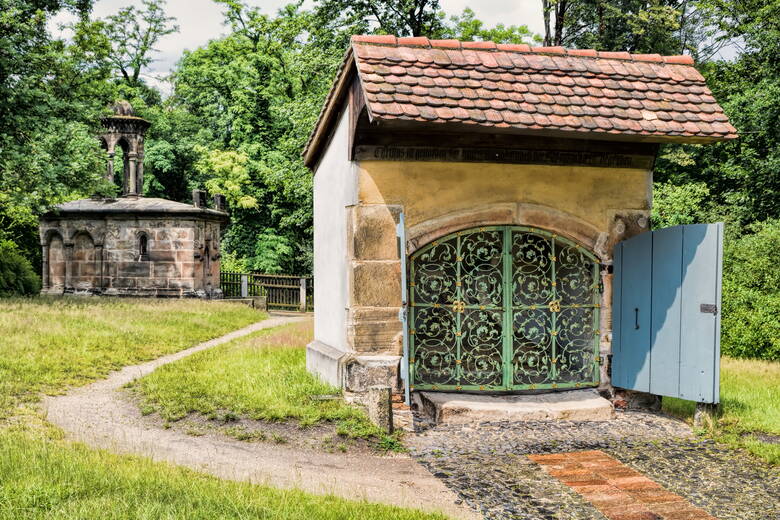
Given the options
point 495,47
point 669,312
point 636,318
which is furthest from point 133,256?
point 669,312

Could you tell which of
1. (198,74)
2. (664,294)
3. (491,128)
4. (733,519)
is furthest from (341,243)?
(198,74)

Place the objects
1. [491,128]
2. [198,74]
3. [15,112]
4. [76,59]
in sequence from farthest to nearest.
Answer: [198,74], [76,59], [15,112], [491,128]

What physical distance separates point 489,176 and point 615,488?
3516 millimetres

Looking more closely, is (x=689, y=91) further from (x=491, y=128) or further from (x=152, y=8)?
(x=152, y=8)

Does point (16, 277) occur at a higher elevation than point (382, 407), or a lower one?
higher

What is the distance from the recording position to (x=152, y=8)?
37.6 m

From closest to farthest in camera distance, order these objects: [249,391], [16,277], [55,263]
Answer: [249,391] < [16,277] < [55,263]

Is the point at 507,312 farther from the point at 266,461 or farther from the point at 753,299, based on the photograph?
the point at 753,299

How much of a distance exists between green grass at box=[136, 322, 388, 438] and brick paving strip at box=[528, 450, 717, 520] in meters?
1.63

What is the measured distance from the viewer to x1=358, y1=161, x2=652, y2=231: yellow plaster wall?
716 cm

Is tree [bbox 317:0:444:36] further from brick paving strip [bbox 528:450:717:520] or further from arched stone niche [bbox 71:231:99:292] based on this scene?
brick paving strip [bbox 528:450:717:520]

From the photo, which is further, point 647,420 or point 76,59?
point 76,59

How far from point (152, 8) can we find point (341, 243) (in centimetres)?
3527

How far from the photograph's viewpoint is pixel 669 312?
7.07 metres
